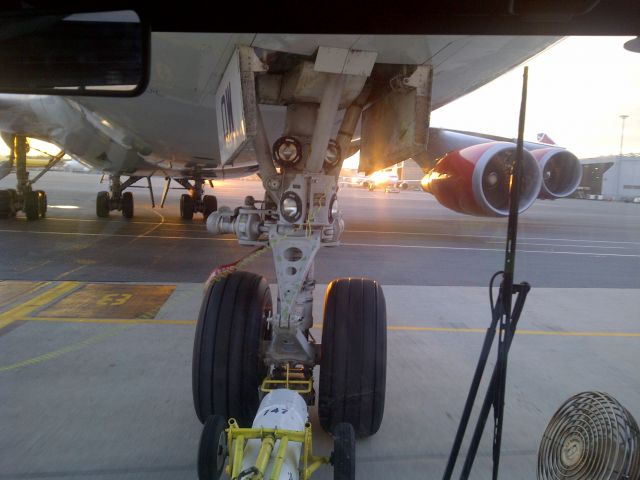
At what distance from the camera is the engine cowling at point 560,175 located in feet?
19.3

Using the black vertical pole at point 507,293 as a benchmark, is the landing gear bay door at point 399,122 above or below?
above

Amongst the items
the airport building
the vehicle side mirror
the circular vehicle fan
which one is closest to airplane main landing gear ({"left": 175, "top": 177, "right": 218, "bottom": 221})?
the airport building

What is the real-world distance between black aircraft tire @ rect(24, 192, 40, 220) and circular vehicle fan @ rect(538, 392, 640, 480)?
43.1 feet

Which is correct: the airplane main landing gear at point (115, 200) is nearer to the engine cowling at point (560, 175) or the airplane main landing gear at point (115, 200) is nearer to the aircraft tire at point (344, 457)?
the engine cowling at point (560, 175)

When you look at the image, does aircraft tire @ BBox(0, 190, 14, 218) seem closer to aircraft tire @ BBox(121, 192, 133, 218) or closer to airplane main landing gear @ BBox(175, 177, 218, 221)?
aircraft tire @ BBox(121, 192, 133, 218)

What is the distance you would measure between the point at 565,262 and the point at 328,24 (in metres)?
9.50

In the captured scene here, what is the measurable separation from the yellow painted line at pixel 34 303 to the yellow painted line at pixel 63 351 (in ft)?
3.18

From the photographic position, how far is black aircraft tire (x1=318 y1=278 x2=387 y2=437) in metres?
3.08

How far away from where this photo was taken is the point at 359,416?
3.12 meters

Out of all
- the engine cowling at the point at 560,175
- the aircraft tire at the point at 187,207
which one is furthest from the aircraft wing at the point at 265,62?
the aircraft tire at the point at 187,207

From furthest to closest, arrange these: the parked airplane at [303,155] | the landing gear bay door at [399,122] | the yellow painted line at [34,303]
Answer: the yellow painted line at [34,303] → the landing gear bay door at [399,122] → the parked airplane at [303,155]

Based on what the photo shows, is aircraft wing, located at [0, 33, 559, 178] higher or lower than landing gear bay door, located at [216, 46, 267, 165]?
higher

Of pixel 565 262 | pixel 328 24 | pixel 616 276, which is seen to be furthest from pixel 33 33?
pixel 565 262

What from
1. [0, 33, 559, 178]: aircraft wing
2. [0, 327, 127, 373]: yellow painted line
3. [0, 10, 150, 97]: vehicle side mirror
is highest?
[0, 33, 559, 178]: aircraft wing
